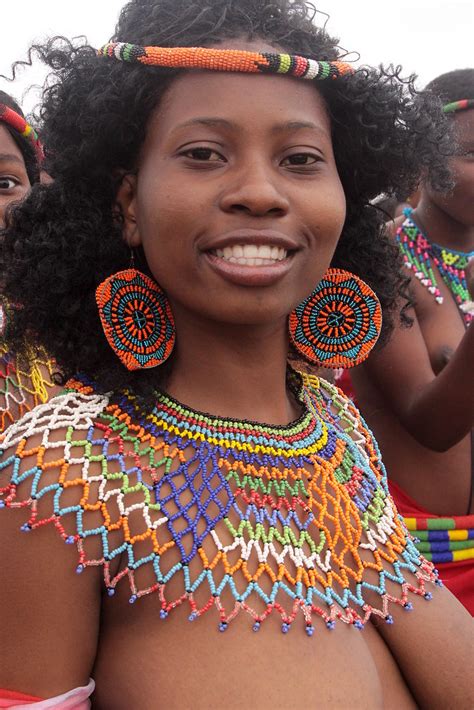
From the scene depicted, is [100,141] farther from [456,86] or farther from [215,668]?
[456,86]

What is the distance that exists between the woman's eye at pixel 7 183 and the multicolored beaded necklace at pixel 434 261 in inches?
56.7

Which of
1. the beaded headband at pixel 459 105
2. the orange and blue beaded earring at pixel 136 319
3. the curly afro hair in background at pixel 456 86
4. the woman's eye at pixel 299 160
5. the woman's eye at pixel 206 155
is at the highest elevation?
the curly afro hair in background at pixel 456 86

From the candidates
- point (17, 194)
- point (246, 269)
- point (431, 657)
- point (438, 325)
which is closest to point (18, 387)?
point (17, 194)

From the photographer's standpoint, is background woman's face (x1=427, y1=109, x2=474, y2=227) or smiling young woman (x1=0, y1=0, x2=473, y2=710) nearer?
smiling young woman (x1=0, y1=0, x2=473, y2=710)

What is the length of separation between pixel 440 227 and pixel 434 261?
147 mm

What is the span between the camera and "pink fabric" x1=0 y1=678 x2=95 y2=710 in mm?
1424

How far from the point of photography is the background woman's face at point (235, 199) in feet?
5.18

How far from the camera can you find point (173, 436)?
1.65 meters

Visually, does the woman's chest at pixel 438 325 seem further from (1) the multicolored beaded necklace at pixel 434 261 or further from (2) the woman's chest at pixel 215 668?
(2) the woman's chest at pixel 215 668

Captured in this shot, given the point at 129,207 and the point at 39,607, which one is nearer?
the point at 39,607

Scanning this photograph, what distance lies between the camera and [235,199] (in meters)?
1.55

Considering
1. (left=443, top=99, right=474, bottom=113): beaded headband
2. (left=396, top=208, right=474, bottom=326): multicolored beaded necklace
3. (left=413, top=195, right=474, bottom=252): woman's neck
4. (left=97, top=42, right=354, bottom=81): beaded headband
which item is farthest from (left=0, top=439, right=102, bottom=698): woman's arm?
(left=443, top=99, right=474, bottom=113): beaded headband

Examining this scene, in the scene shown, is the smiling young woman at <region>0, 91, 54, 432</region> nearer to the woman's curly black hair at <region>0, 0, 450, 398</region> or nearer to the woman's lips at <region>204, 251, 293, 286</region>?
the woman's curly black hair at <region>0, 0, 450, 398</region>

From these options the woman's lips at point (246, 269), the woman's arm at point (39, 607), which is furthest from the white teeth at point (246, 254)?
the woman's arm at point (39, 607)
